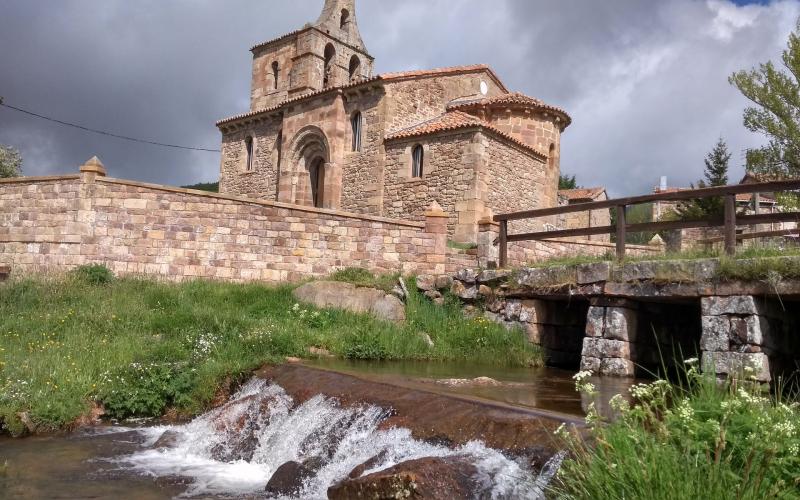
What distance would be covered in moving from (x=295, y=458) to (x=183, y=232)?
1011 cm

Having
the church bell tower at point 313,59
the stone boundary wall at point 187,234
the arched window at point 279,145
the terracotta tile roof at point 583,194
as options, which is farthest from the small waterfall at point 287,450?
the terracotta tile roof at point 583,194

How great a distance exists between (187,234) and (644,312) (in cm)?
1036

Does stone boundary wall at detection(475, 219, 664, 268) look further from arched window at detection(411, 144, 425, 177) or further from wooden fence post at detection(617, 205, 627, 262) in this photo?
arched window at detection(411, 144, 425, 177)

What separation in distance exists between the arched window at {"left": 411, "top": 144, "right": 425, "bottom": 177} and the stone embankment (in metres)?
8.51

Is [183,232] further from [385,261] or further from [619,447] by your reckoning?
[619,447]

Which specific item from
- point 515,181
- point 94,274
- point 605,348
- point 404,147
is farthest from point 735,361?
point 404,147

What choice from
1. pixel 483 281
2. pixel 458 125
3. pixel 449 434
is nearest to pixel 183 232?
pixel 483 281

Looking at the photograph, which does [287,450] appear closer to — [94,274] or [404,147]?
[94,274]

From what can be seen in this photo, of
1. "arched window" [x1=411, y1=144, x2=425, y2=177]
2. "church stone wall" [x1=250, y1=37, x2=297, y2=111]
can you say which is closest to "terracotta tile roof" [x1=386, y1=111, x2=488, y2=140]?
"arched window" [x1=411, y1=144, x2=425, y2=177]

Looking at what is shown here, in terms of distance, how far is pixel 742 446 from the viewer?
11.2 ft

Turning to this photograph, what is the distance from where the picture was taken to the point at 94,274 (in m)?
13.8

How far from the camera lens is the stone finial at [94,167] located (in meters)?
14.8

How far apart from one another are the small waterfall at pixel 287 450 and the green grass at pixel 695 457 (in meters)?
0.86

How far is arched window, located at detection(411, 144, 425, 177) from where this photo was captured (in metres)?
21.4
